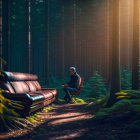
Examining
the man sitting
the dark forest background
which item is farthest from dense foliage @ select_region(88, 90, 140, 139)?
the dark forest background

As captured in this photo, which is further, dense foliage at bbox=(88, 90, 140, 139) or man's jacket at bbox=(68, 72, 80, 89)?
man's jacket at bbox=(68, 72, 80, 89)

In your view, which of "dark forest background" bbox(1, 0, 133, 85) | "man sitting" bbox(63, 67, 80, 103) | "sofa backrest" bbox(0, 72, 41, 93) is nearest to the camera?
"sofa backrest" bbox(0, 72, 41, 93)

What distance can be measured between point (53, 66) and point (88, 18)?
850 centimetres

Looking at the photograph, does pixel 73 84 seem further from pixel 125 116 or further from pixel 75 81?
pixel 125 116

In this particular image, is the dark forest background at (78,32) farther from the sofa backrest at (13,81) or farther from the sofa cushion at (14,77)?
the sofa backrest at (13,81)

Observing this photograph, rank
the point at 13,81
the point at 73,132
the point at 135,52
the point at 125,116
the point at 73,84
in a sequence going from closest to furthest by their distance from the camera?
the point at 73,132 < the point at 125,116 < the point at 13,81 < the point at 135,52 < the point at 73,84

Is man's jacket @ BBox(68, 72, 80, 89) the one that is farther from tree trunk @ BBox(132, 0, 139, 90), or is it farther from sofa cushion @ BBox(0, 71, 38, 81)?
tree trunk @ BBox(132, 0, 139, 90)

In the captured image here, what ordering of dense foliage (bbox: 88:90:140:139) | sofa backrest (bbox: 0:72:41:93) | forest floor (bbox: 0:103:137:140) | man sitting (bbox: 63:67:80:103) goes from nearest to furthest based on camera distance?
dense foliage (bbox: 88:90:140:139), forest floor (bbox: 0:103:137:140), sofa backrest (bbox: 0:72:41:93), man sitting (bbox: 63:67:80:103)

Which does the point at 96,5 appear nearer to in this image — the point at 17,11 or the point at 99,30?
the point at 99,30

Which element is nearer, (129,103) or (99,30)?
(129,103)

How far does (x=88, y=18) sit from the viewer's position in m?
23.0

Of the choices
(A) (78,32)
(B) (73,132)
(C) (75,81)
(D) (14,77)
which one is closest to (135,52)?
(C) (75,81)

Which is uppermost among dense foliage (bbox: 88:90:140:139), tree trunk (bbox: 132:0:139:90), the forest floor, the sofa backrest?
tree trunk (bbox: 132:0:139:90)

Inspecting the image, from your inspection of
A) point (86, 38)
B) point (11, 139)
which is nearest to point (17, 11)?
point (86, 38)
